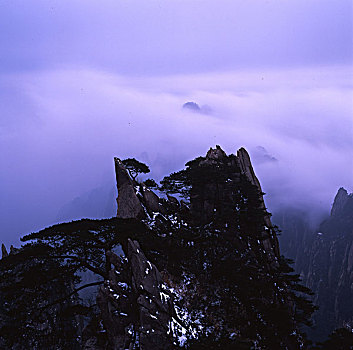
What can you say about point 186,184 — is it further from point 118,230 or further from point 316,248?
point 316,248

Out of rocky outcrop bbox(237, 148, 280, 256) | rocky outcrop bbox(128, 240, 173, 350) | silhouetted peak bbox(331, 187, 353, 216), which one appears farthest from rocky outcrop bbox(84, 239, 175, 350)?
silhouetted peak bbox(331, 187, 353, 216)

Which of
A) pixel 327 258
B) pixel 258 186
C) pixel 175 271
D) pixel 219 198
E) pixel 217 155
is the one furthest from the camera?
pixel 327 258

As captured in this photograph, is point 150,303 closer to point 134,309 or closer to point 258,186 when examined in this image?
point 134,309

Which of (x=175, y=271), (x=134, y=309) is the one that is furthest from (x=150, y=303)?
(x=175, y=271)

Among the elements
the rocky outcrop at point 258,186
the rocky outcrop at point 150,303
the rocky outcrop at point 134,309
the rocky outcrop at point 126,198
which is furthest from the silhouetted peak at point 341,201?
the rocky outcrop at point 134,309

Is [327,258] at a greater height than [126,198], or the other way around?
[327,258]

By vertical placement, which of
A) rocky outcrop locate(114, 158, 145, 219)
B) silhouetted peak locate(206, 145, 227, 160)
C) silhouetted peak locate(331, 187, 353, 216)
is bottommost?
rocky outcrop locate(114, 158, 145, 219)

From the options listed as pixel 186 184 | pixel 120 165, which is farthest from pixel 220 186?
pixel 120 165

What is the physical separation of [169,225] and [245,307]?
8844mm

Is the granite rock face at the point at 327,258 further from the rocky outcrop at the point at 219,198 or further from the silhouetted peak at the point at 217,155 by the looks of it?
the silhouetted peak at the point at 217,155

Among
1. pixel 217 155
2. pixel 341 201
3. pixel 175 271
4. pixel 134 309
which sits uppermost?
pixel 341 201

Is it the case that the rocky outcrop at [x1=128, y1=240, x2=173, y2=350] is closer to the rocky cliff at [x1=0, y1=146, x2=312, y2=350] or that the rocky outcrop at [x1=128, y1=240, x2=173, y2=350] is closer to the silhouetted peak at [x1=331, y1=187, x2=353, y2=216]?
the rocky cliff at [x1=0, y1=146, x2=312, y2=350]

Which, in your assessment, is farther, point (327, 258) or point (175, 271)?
point (327, 258)

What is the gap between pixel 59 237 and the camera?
57.4 feet
